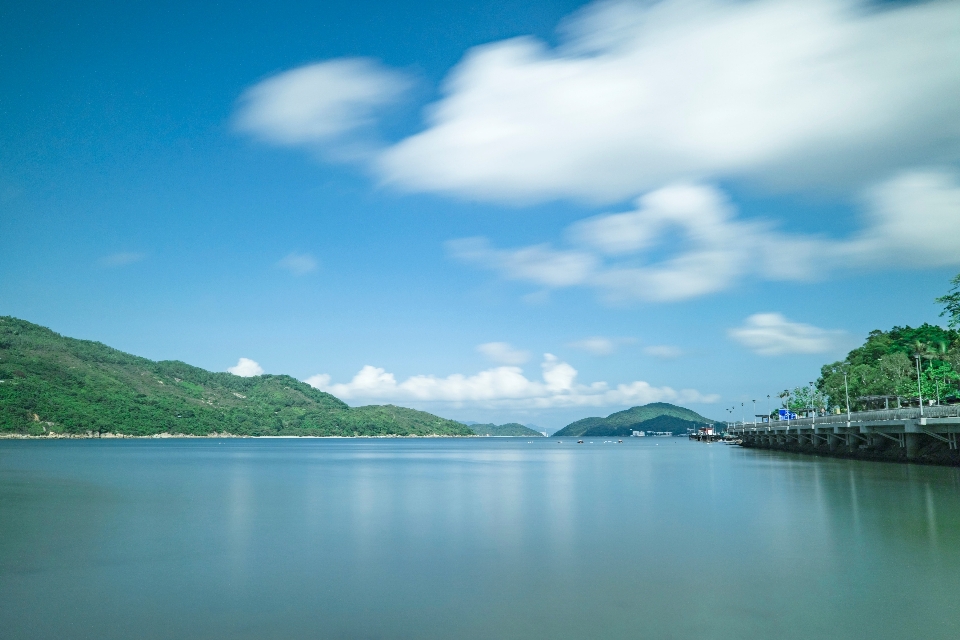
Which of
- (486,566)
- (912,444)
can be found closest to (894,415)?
(912,444)

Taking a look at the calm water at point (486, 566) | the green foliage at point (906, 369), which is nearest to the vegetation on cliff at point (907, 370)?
the green foliage at point (906, 369)

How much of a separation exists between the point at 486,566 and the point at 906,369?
80.1 meters

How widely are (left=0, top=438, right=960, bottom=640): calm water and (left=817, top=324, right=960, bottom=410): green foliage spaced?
1617 inches

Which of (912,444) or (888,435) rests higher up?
(888,435)

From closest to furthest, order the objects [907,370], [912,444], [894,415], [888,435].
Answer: [912,444], [894,415], [888,435], [907,370]

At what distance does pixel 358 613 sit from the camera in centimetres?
1340

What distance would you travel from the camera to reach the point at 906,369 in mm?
81562

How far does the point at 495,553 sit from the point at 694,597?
21.9ft

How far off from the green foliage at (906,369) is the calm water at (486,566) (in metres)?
41.1

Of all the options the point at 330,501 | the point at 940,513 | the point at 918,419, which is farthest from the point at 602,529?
the point at 918,419

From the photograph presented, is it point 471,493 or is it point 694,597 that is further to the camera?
point 471,493

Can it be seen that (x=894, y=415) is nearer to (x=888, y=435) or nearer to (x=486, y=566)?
(x=888, y=435)

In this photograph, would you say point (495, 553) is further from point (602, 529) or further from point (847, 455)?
point (847, 455)

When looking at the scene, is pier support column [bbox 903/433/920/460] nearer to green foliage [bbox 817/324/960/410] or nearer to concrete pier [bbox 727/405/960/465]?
concrete pier [bbox 727/405/960/465]
